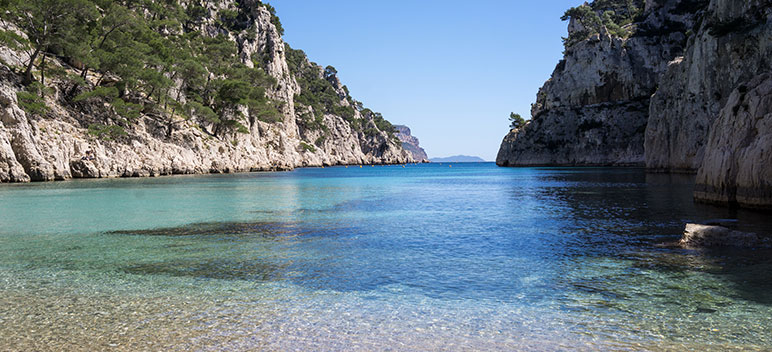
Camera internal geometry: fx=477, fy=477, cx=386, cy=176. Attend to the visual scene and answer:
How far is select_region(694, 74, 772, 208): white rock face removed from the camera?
1691cm

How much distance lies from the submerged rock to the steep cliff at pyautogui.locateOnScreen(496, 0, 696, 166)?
286ft

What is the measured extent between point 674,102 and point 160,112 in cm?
6264

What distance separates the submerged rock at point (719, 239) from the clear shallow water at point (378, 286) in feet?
2.23

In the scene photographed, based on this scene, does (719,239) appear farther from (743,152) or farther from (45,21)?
(45,21)

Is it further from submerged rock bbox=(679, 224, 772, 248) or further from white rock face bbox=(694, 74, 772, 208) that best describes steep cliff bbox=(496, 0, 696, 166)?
submerged rock bbox=(679, 224, 772, 248)

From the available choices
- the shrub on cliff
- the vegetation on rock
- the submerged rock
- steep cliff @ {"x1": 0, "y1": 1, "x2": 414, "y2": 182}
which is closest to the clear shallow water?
the submerged rock

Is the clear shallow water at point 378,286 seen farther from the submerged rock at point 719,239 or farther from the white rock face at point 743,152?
the white rock face at point 743,152

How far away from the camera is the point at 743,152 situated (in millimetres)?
17859

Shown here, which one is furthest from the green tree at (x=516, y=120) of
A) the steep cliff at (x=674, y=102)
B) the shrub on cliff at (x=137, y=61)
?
the shrub on cliff at (x=137, y=61)

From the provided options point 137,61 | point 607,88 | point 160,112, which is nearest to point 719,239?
point 137,61

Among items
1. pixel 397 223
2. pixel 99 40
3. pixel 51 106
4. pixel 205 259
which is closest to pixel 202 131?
pixel 99 40

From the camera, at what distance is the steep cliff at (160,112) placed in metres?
41.7

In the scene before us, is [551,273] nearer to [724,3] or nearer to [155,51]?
[724,3]

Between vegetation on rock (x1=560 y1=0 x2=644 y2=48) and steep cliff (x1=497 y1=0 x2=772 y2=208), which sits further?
vegetation on rock (x1=560 y1=0 x2=644 y2=48)
